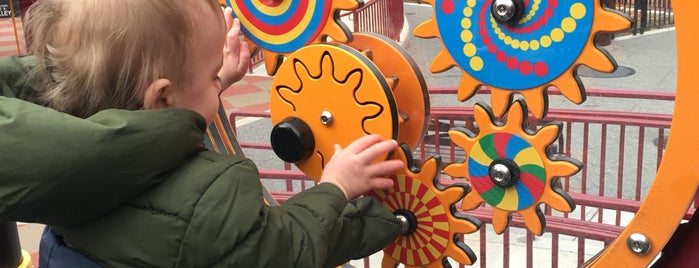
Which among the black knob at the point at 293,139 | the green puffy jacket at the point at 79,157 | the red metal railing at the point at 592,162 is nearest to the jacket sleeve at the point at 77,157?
the green puffy jacket at the point at 79,157

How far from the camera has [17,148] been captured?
1.89 feet

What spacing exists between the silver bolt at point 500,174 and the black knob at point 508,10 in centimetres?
12

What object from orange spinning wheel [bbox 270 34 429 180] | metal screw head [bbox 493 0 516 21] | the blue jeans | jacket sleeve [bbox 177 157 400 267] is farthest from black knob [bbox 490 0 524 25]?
the blue jeans

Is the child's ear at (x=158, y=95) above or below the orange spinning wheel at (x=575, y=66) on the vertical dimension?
below

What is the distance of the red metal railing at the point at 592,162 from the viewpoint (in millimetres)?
667

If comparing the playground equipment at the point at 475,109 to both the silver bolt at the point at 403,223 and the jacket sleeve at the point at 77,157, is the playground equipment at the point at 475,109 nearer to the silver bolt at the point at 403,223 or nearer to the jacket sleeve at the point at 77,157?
the silver bolt at the point at 403,223

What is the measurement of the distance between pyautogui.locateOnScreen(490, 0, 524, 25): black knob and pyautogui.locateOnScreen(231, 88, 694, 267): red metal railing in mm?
86

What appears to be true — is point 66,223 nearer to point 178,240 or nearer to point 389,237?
point 178,240

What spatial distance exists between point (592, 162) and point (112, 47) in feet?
1.40

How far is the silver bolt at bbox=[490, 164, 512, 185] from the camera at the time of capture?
0.63 meters

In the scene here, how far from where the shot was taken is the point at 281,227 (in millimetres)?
641

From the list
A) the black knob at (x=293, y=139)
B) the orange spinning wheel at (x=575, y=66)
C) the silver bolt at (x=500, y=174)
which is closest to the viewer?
the orange spinning wheel at (x=575, y=66)

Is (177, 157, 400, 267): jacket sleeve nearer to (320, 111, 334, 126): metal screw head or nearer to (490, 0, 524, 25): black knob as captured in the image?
(320, 111, 334, 126): metal screw head

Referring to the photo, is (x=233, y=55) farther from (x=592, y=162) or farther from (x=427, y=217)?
(x=592, y=162)
